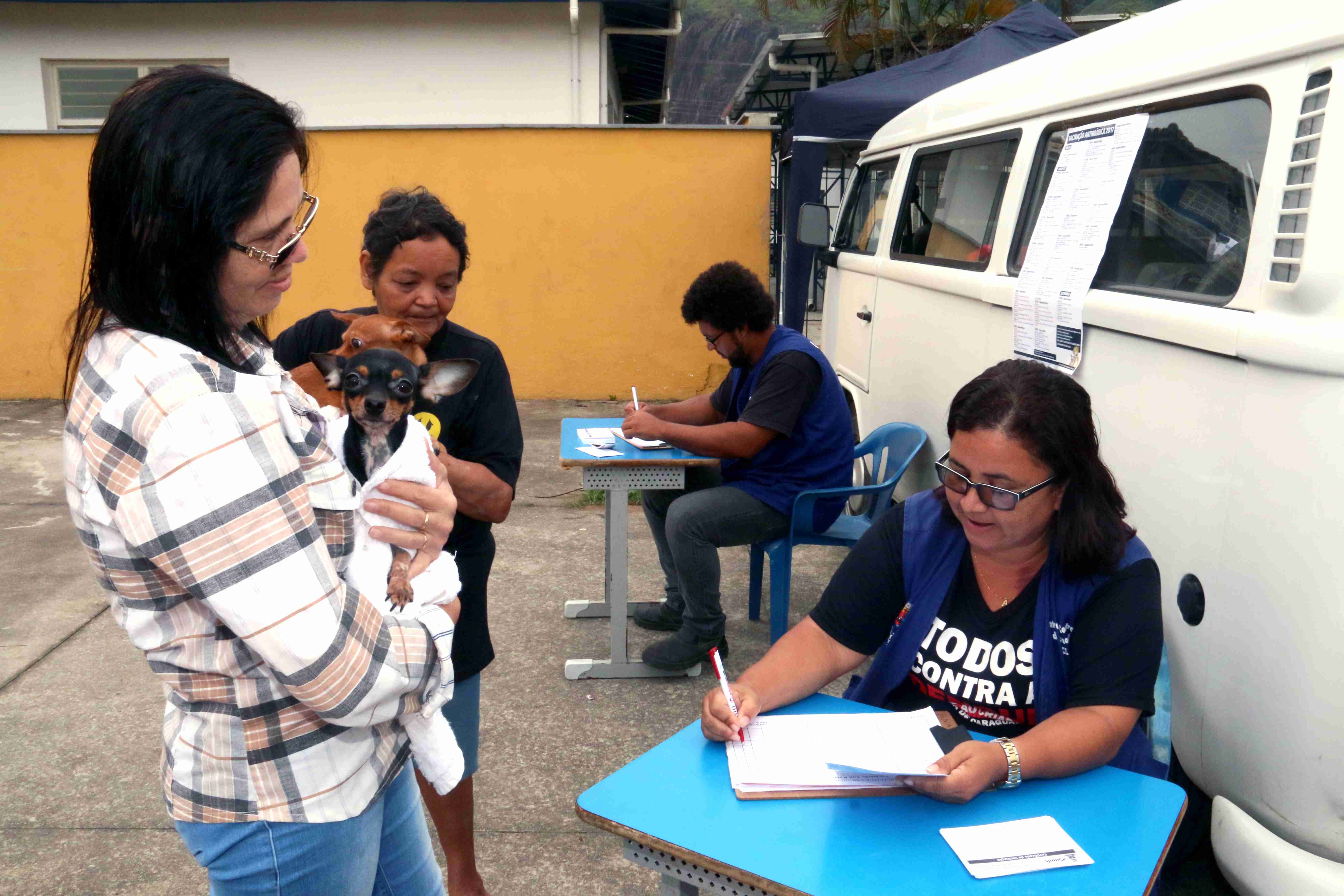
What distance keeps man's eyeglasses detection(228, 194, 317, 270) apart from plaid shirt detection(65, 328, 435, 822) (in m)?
0.12

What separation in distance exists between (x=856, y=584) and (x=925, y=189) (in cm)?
328

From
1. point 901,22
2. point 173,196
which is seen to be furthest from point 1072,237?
point 901,22

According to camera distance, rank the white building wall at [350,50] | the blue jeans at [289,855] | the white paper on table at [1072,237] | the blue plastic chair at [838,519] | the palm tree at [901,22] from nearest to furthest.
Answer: the blue jeans at [289,855]
the white paper on table at [1072,237]
the blue plastic chair at [838,519]
the white building wall at [350,50]
the palm tree at [901,22]

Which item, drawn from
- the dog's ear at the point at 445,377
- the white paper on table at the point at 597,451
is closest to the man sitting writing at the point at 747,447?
the white paper on table at the point at 597,451

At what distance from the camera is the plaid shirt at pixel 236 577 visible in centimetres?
109

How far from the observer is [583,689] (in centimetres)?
411

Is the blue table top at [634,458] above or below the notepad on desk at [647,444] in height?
below

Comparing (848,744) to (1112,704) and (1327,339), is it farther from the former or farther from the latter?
(1327,339)

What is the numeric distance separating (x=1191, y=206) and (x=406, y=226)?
1998 mm

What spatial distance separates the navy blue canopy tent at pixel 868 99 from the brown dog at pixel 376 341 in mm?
6544

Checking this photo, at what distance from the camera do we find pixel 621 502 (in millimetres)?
4152

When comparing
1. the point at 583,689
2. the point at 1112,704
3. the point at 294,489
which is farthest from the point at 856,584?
the point at 583,689

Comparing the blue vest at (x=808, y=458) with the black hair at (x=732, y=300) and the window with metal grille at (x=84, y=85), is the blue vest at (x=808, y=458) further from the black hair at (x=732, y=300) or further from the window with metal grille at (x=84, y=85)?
the window with metal grille at (x=84, y=85)

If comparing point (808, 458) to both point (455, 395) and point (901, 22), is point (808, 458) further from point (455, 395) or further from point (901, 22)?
point (901, 22)
